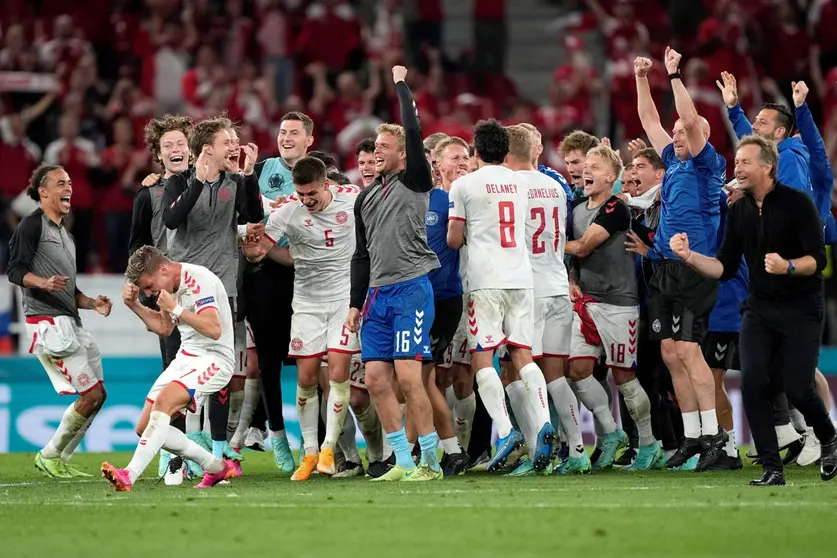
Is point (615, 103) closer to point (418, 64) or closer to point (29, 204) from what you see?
point (418, 64)

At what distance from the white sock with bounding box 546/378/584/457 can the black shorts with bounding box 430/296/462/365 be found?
3.09 ft

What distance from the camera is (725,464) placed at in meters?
11.4

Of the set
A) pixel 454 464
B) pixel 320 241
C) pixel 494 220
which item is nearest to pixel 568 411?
pixel 454 464

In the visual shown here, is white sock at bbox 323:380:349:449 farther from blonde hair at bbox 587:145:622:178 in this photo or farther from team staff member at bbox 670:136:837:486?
team staff member at bbox 670:136:837:486

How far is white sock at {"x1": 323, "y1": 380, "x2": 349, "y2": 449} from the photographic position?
1112 centimetres

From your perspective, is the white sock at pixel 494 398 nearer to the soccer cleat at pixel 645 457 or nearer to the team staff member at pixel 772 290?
the soccer cleat at pixel 645 457

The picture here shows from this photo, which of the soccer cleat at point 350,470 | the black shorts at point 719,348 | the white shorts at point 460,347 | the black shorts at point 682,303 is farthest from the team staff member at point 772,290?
the soccer cleat at point 350,470

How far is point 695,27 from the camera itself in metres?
21.9

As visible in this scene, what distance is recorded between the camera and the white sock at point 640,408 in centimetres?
1161

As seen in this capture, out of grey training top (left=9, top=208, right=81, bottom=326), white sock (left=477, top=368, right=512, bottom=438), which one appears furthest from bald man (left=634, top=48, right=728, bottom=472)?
grey training top (left=9, top=208, right=81, bottom=326)

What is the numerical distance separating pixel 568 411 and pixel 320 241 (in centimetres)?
237

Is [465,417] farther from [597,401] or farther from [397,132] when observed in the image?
[397,132]

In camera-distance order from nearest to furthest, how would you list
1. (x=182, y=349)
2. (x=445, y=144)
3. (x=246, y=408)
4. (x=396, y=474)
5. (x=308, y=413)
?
(x=182, y=349), (x=396, y=474), (x=308, y=413), (x=445, y=144), (x=246, y=408)

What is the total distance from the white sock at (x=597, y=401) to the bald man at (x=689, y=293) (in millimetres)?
609
